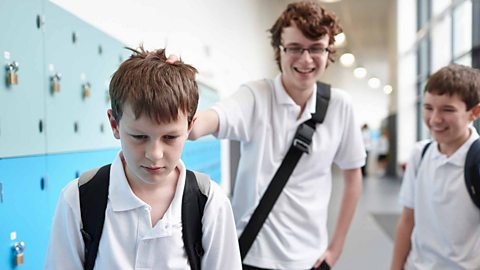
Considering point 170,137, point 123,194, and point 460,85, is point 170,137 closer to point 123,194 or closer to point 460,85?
point 123,194

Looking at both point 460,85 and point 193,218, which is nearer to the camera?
point 193,218

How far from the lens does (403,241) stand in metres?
1.90

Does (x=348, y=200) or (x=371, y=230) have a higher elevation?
(x=348, y=200)

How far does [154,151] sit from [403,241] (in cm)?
138

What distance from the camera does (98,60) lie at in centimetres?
238

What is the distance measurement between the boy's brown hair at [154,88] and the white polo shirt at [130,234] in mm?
185

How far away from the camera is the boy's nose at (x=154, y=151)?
37.2 inches

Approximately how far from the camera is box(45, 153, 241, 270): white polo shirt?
3.22 feet

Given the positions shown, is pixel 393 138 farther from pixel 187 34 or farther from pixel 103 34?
pixel 103 34

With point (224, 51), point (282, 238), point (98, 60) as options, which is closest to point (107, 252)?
point (282, 238)

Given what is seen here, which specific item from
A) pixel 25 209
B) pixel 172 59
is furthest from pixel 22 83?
pixel 172 59

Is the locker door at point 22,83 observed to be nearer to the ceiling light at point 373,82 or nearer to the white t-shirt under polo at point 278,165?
the white t-shirt under polo at point 278,165

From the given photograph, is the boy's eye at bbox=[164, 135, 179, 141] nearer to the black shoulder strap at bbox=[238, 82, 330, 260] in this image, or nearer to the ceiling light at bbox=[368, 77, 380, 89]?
the black shoulder strap at bbox=[238, 82, 330, 260]

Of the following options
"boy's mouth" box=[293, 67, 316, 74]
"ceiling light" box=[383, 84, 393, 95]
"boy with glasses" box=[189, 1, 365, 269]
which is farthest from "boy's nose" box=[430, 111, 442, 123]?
"ceiling light" box=[383, 84, 393, 95]
